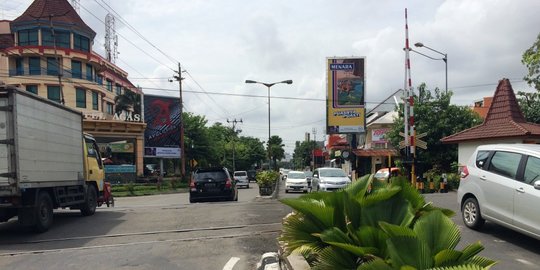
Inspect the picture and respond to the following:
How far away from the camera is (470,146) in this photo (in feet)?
69.4

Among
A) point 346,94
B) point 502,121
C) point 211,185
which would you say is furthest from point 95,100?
point 502,121

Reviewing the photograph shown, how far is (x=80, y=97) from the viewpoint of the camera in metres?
52.4

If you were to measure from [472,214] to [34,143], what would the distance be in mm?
9051

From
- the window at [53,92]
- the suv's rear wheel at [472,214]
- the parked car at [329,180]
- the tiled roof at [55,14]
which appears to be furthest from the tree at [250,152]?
the suv's rear wheel at [472,214]

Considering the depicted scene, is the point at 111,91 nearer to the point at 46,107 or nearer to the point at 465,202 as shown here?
the point at 46,107

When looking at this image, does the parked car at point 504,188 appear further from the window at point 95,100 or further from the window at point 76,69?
the window at point 95,100

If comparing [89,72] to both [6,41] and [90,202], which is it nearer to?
[6,41]

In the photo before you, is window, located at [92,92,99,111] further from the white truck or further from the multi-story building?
the white truck

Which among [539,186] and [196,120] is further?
[196,120]

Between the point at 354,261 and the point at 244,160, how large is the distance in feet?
290

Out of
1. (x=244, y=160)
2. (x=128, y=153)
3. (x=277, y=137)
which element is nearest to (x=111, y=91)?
(x=128, y=153)

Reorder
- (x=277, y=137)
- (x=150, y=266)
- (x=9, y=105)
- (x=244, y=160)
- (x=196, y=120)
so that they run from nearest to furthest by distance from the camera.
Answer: (x=150, y=266) → (x=9, y=105) → (x=196, y=120) → (x=244, y=160) → (x=277, y=137)

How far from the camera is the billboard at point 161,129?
51625mm

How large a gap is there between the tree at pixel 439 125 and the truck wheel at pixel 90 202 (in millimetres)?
19353
